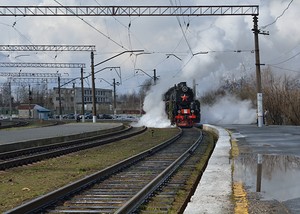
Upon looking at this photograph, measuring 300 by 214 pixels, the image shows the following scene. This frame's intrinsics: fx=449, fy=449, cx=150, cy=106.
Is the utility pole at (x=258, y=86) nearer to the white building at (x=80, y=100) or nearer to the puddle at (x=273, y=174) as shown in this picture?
the puddle at (x=273, y=174)

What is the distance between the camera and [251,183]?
9.23m

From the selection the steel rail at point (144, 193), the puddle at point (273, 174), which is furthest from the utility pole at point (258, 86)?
the steel rail at point (144, 193)

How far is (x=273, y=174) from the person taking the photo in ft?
34.3

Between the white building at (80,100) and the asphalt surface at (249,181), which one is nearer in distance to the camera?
the asphalt surface at (249,181)

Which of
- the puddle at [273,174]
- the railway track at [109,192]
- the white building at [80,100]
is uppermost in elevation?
the white building at [80,100]

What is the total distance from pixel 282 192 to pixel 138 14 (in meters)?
22.9

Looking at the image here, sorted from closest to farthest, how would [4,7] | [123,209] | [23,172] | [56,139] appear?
[123,209], [23,172], [56,139], [4,7]

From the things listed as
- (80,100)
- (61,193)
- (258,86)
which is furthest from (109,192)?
(80,100)

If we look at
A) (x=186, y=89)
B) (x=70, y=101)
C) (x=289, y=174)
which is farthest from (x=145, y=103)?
(x=70, y=101)

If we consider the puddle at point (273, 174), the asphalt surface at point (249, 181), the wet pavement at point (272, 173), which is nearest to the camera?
the asphalt surface at point (249, 181)

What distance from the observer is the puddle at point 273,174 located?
8273 mm

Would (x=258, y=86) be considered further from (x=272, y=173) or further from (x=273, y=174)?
(x=273, y=174)

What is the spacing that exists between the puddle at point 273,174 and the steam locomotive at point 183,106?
2719cm

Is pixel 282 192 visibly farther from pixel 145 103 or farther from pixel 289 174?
pixel 145 103
